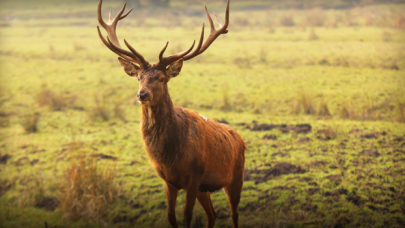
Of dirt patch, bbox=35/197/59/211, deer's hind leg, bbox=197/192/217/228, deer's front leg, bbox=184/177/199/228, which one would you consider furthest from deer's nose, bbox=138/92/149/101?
dirt patch, bbox=35/197/59/211

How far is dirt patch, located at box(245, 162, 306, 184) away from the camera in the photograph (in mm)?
7609

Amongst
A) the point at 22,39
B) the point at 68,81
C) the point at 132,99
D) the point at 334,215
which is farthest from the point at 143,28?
the point at 334,215

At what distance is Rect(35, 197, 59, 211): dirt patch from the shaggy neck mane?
157 inches

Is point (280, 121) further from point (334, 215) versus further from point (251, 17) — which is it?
point (251, 17)

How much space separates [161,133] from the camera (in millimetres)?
4867

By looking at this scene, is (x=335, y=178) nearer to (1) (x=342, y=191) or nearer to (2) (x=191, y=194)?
(1) (x=342, y=191)

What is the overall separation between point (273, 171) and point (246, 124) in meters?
2.39

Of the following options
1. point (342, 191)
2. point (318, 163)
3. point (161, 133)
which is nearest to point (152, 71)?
point (161, 133)

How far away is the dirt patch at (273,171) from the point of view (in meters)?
7.61

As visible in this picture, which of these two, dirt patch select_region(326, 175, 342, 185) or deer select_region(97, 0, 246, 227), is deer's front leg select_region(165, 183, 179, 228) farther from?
dirt patch select_region(326, 175, 342, 185)

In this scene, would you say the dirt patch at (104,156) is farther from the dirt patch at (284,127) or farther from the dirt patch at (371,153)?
the dirt patch at (371,153)

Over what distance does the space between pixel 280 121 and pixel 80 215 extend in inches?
203

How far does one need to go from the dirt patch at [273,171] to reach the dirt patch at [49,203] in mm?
3811

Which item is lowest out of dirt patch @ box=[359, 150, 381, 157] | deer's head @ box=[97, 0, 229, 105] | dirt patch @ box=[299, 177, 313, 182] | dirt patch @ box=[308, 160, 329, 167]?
dirt patch @ box=[299, 177, 313, 182]
